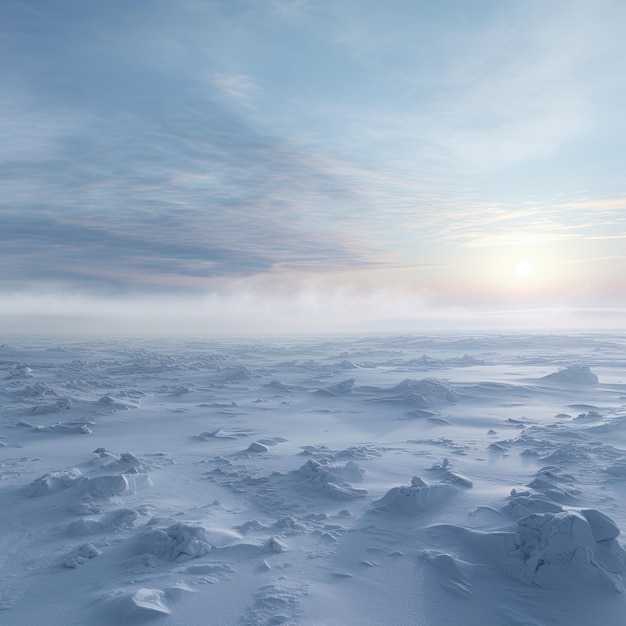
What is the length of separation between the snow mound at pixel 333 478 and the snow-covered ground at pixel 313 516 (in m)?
0.04

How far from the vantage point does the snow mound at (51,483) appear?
7918 mm

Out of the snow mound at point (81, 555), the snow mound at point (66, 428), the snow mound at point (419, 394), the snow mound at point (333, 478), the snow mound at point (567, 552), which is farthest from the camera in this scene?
the snow mound at point (419, 394)

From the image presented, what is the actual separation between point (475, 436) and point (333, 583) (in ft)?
25.6

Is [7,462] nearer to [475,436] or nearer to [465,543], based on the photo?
[465,543]

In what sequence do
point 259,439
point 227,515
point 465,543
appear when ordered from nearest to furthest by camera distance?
point 465,543 → point 227,515 → point 259,439

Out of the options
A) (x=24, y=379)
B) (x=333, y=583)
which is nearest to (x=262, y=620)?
(x=333, y=583)

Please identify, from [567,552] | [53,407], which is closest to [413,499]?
[567,552]

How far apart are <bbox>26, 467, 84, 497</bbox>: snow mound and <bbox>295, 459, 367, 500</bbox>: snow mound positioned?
144 inches

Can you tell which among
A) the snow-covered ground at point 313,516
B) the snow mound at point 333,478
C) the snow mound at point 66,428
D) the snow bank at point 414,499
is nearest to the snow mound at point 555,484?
the snow-covered ground at point 313,516

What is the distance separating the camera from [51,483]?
806cm

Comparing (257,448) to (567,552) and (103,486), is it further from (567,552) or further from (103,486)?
(567,552)

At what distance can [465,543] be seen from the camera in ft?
20.0

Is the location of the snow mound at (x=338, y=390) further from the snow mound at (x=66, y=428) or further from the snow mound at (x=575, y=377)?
the snow mound at (x=575, y=377)

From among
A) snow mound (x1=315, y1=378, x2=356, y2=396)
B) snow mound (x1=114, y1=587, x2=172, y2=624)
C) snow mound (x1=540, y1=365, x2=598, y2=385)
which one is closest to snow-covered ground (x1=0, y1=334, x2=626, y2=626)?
snow mound (x1=114, y1=587, x2=172, y2=624)
